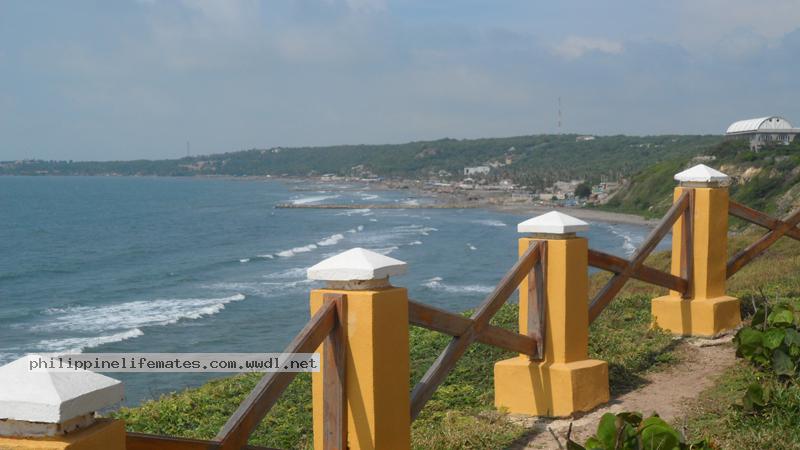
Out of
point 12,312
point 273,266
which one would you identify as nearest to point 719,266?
point 12,312

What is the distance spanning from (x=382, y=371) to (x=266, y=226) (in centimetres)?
7856

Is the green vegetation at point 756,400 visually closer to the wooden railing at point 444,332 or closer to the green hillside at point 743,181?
the wooden railing at point 444,332

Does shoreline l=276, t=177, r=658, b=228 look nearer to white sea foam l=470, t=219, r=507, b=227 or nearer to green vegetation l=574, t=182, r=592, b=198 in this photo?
green vegetation l=574, t=182, r=592, b=198

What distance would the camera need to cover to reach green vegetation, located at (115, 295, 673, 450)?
5516 mm

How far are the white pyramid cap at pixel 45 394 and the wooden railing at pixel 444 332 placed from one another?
19.3 inches

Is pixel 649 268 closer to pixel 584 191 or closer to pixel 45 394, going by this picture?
pixel 45 394

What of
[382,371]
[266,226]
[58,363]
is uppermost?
[58,363]

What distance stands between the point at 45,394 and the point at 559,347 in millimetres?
3878

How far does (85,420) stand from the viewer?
2688mm

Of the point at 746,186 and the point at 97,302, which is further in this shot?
the point at 746,186

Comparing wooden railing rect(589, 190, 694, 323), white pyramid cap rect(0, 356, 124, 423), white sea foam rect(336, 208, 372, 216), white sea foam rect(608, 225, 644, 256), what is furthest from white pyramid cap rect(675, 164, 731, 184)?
white sea foam rect(336, 208, 372, 216)

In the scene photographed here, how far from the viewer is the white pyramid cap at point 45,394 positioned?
255cm

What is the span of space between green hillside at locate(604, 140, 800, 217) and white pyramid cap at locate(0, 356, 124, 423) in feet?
140

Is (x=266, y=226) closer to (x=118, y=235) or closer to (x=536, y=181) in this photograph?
(x=118, y=235)
